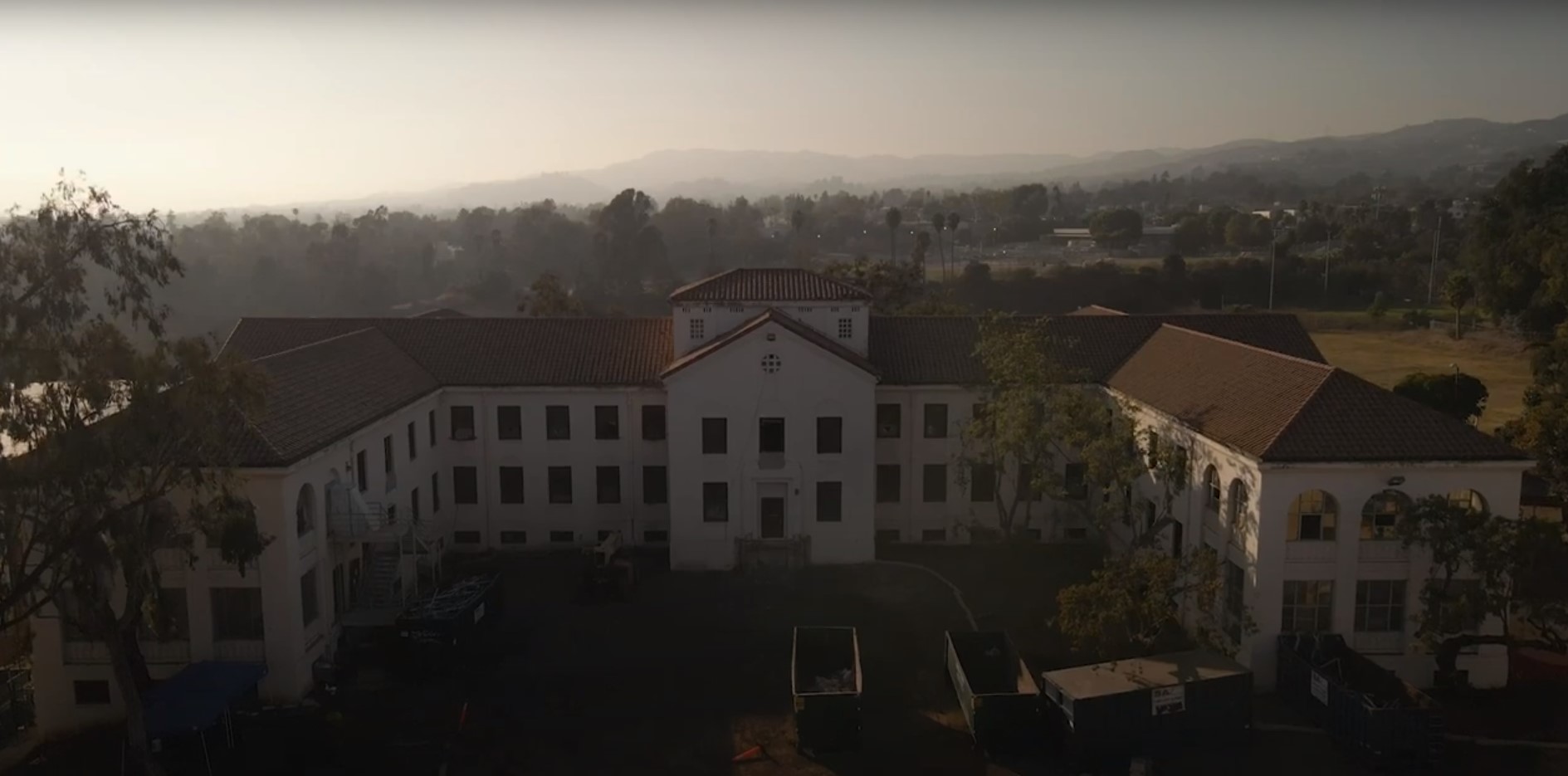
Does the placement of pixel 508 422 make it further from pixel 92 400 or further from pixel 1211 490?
pixel 1211 490

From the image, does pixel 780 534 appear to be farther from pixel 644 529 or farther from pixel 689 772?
pixel 689 772

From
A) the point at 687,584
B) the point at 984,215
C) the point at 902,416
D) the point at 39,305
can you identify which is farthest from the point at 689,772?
the point at 984,215

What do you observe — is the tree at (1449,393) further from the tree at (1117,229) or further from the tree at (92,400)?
the tree at (1117,229)

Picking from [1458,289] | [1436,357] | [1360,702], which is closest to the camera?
[1360,702]

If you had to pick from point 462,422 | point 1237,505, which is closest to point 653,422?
point 462,422


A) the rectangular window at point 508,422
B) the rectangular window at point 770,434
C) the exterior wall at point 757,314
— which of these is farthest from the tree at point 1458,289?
the rectangular window at point 508,422

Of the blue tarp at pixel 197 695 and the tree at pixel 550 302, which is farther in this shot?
the tree at pixel 550 302

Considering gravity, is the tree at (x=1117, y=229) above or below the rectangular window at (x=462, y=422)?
above
